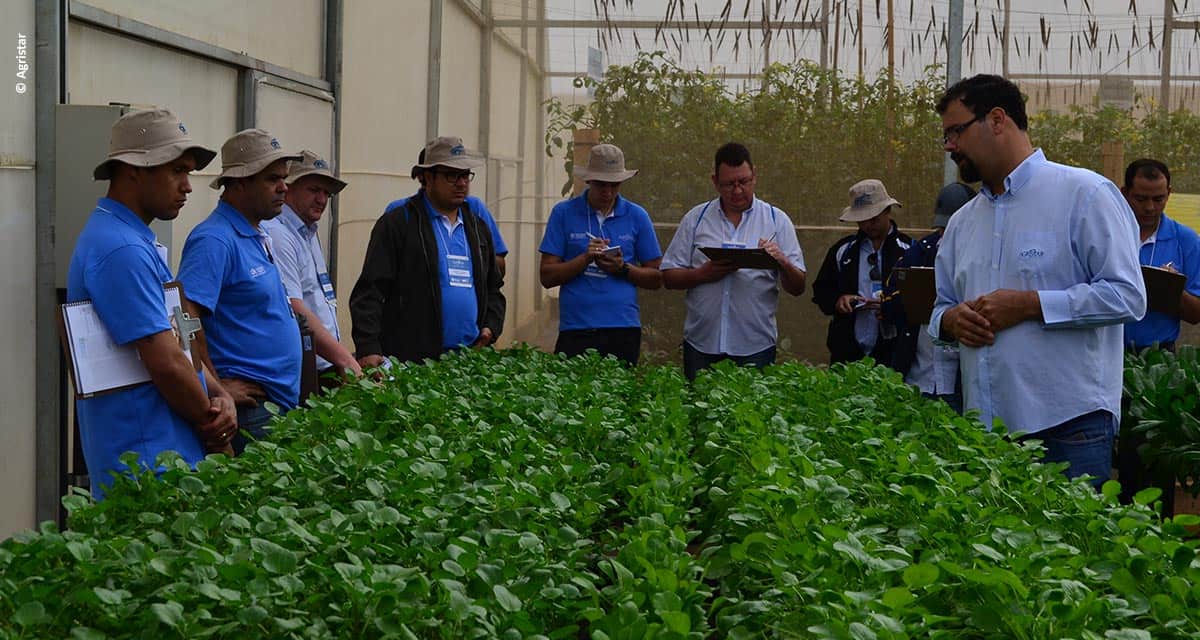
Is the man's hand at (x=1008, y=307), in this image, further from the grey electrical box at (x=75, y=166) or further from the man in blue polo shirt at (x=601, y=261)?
the man in blue polo shirt at (x=601, y=261)

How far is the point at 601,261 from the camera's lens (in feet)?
24.2

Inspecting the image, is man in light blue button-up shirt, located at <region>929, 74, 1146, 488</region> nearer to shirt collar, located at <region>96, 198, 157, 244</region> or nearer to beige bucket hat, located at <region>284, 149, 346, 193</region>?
shirt collar, located at <region>96, 198, 157, 244</region>

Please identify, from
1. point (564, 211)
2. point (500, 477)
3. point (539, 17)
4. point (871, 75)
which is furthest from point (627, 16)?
point (500, 477)

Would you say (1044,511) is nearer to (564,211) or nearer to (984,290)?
(984,290)

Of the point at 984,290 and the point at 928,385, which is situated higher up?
the point at 984,290

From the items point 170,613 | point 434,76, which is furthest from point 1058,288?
point 434,76

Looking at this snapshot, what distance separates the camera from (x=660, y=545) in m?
2.44

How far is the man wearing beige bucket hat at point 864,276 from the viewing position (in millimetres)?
7176

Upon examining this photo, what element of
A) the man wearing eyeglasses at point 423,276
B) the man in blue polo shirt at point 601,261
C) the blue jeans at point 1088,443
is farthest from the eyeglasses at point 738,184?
the blue jeans at point 1088,443

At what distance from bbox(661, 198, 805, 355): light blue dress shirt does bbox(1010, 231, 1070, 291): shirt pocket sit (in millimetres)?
3297

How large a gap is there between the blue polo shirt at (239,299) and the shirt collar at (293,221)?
979mm

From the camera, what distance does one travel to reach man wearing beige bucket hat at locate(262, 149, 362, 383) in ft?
19.0

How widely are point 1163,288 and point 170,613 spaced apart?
5.29 metres

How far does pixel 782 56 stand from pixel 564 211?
3.16m
